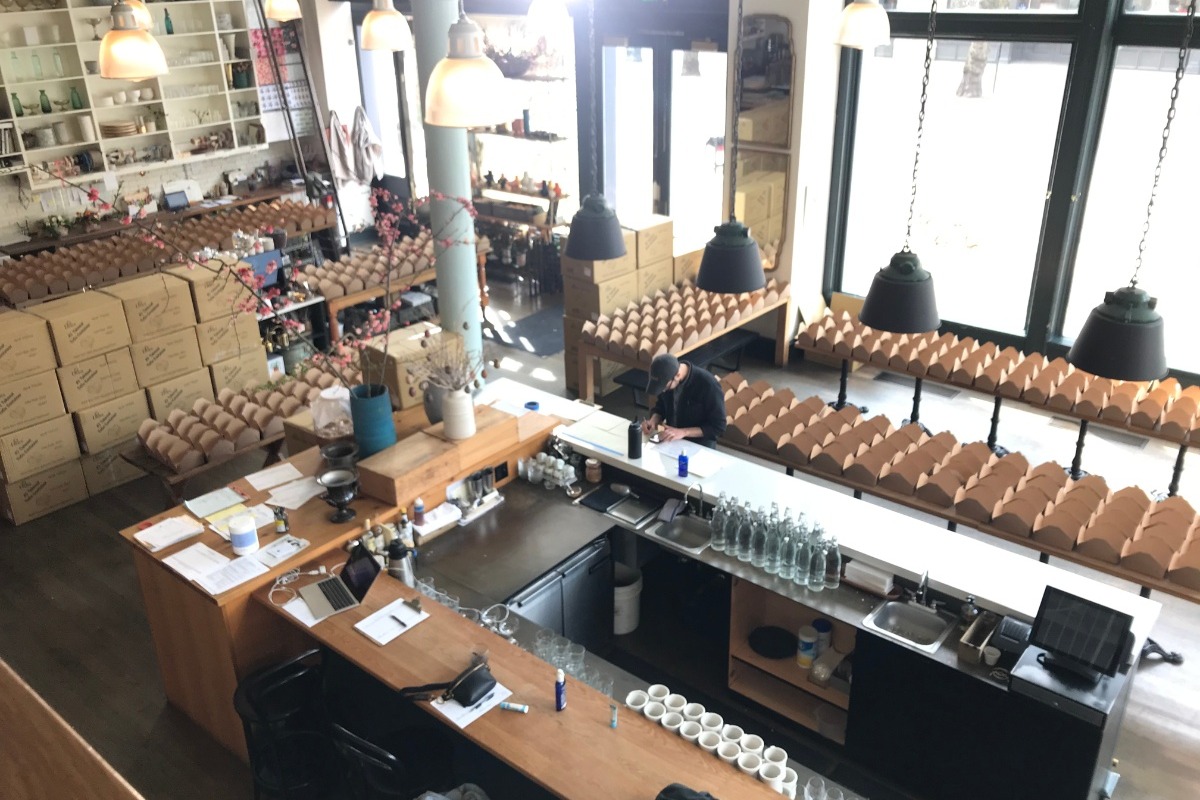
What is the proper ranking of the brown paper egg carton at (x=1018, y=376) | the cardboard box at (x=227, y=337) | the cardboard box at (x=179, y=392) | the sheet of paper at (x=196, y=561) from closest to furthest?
the sheet of paper at (x=196, y=561)
the brown paper egg carton at (x=1018, y=376)
the cardboard box at (x=179, y=392)
the cardboard box at (x=227, y=337)

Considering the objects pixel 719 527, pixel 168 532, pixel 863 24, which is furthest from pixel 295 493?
pixel 863 24

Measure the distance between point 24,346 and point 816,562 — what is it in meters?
5.37

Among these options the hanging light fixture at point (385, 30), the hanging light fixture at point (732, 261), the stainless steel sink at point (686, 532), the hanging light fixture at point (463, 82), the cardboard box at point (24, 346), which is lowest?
the stainless steel sink at point (686, 532)

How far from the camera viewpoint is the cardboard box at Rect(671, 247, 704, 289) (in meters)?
8.91

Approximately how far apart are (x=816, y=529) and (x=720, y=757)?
1359 millimetres

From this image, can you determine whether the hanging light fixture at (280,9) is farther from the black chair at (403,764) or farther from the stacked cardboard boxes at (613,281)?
the black chair at (403,764)

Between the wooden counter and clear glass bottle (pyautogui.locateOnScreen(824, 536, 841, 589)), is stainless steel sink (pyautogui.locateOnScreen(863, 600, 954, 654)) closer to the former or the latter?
clear glass bottle (pyautogui.locateOnScreen(824, 536, 841, 589))

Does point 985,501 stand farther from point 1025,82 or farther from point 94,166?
point 94,166

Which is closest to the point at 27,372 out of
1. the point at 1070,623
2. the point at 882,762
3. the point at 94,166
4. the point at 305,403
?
the point at 305,403

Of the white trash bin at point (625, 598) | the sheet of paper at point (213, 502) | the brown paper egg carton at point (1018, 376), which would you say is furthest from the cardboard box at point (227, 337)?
the brown paper egg carton at point (1018, 376)

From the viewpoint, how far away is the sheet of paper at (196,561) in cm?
438

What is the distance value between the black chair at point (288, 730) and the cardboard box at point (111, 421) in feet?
11.6

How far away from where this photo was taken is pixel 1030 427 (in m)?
7.74

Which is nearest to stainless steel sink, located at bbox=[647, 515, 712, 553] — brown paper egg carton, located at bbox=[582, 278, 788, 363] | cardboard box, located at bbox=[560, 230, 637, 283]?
brown paper egg carton, located at bbox=[582, 278, 788, 363]
